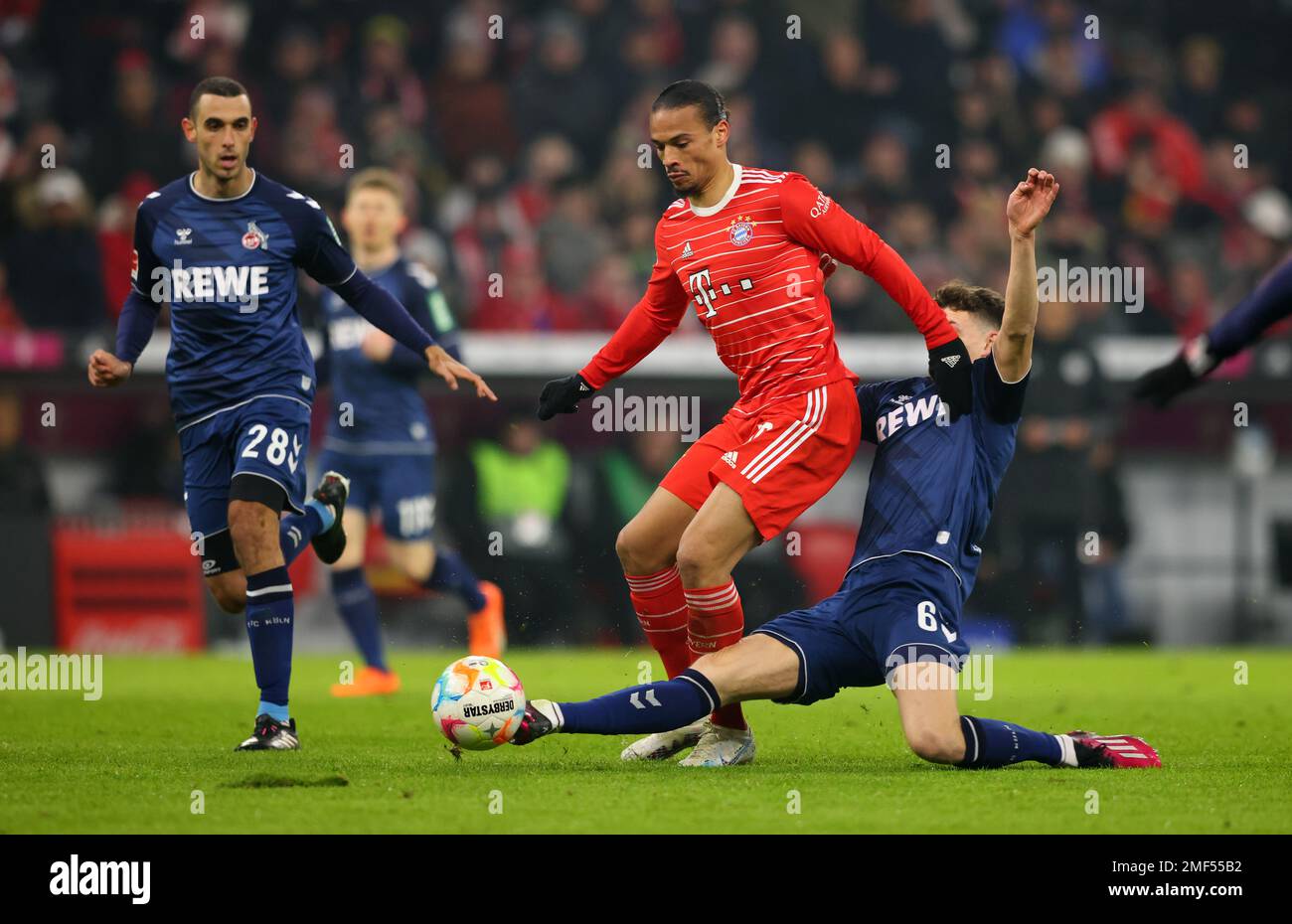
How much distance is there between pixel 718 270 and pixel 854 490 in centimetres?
685

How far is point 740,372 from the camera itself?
6.27 meters

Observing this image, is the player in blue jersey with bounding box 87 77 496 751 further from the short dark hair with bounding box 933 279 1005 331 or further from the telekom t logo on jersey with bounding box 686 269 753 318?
the short dark hair with bounding box 933 279 1005 331

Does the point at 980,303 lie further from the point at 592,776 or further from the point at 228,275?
the point at 228,275

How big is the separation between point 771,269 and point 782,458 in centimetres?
64

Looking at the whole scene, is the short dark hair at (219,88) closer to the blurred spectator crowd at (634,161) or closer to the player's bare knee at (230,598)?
the player's bare knee at (230,598)

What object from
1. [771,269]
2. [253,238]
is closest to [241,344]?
[253,238]

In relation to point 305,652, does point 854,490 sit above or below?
above

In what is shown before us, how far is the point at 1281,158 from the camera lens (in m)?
16.2

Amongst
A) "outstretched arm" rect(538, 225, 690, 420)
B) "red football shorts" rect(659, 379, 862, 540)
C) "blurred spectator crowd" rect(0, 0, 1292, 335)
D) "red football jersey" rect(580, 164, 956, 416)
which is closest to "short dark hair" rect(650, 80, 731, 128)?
"red football jersey" rect(580, 164, 956, 416)

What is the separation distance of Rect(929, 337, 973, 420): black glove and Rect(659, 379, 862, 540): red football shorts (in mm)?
437

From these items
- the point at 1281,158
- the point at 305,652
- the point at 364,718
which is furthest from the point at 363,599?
the point at 1281,158

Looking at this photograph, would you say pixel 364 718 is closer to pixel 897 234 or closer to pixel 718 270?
pixel 718 270

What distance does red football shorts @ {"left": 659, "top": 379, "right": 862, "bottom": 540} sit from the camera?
19.3ft
